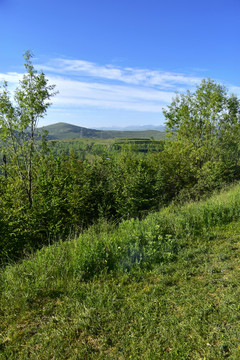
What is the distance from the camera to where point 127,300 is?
10.8 ft

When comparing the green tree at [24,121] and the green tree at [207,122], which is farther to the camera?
the green tree at [207,122]

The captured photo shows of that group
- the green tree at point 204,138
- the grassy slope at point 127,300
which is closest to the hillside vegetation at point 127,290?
the grassy slope at point 127,300

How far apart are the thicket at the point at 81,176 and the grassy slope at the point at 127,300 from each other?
2.30m

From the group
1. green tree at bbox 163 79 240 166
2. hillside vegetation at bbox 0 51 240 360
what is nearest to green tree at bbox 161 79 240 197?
green tree at bbox 163 79 240 166

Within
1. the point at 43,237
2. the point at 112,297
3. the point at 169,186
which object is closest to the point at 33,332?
the point at 112,297

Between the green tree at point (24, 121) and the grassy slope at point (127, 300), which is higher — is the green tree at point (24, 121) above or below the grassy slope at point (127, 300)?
above

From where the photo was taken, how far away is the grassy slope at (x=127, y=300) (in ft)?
8.35

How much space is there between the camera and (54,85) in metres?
11.5

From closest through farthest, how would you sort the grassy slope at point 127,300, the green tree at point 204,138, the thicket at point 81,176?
1. the grassy slope at point 127,300
2. the thicket at point 81,176
3. the green tree at point 204,138

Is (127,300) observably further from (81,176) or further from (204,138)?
(204,138)

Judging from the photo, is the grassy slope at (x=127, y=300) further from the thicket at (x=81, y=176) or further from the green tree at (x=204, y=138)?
the green tree at (x=204, y=138)

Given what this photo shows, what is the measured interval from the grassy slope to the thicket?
7.56ft

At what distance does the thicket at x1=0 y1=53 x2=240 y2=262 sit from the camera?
352 inches

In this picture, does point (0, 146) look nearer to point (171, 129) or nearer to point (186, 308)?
point (186, 308)
